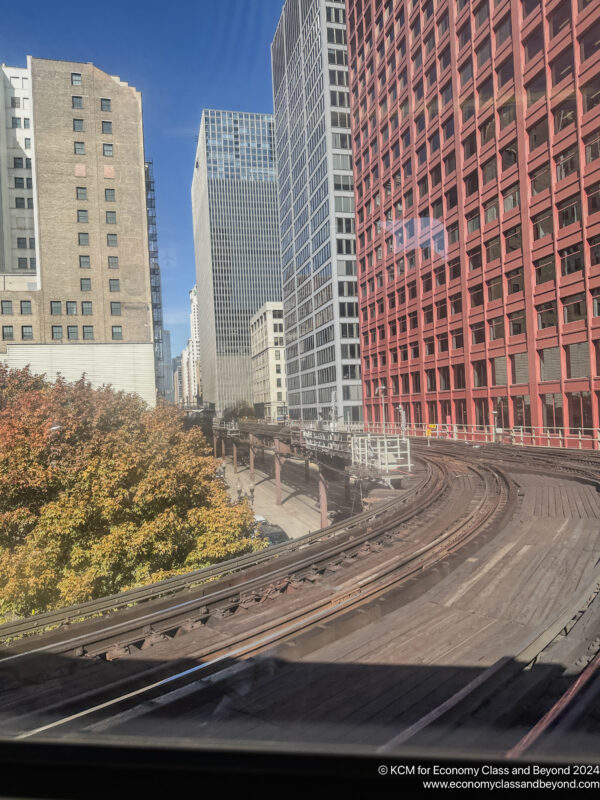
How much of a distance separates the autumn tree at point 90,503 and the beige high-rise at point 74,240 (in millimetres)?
761

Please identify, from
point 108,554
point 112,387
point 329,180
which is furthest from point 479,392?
point 329,180

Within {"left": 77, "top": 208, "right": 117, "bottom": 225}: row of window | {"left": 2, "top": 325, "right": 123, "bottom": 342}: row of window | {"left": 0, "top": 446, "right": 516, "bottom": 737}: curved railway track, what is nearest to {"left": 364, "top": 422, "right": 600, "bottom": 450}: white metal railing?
{"left": 0, "top": 446, "right": 516, "bottom": 737}: curved railway track

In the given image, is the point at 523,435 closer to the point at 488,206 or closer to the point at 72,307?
the point at 488,206

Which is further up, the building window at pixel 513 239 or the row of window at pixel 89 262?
the building window at pixel 513 239

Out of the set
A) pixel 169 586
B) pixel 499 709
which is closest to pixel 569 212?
Result: pixel 169 586

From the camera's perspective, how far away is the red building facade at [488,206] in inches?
749

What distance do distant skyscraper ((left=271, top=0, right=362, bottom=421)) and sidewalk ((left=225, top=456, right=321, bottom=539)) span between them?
1301 cm

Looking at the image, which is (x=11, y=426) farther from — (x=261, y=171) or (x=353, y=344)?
(x=353, y=344)

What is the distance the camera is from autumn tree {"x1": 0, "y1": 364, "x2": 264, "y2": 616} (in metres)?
9.37

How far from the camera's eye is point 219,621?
5.26m

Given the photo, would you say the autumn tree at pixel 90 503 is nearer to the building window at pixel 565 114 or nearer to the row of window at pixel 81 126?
the row of window at pixel 81 126

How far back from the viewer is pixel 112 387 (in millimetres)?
12969

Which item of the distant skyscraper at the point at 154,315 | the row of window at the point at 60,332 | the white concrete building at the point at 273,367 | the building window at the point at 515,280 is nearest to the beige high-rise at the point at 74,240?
the row of window at the point at 60,332

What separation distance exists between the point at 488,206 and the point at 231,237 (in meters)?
17.3
